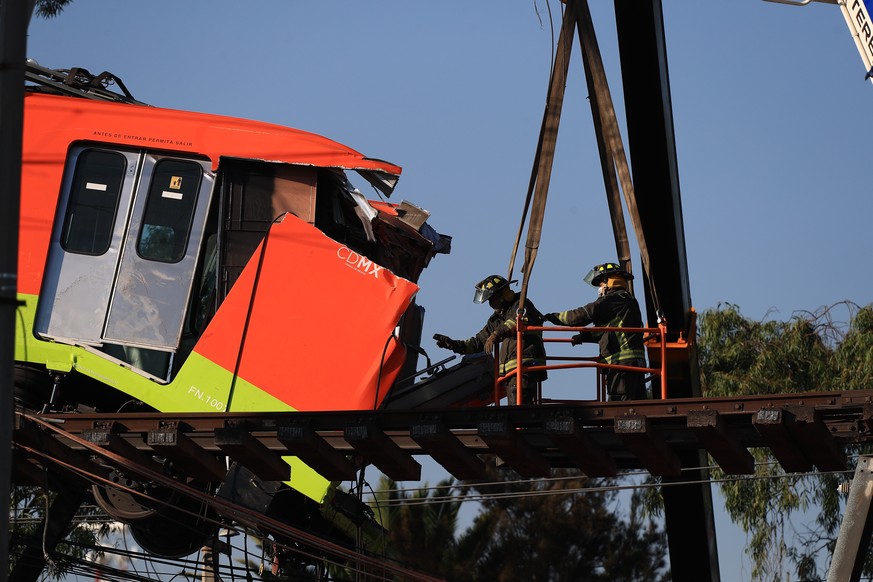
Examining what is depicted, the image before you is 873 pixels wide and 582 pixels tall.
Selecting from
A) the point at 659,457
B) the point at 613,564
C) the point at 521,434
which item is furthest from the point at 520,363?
the point at 613,564

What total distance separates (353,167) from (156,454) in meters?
3.31

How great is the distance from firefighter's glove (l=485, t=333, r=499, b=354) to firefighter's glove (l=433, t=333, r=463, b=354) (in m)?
0.53

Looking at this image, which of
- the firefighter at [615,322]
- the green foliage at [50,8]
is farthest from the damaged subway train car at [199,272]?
the green foliage at [50,8]

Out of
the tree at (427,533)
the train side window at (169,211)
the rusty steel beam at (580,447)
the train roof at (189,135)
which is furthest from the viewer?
the tree at (427,533)

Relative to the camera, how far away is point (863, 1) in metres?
10.7

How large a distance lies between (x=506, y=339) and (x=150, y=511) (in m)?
3.97

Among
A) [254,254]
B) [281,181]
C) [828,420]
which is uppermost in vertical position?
[281,181]

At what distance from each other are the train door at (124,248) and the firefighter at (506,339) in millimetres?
2776

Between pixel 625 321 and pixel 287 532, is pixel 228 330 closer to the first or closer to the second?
pixel 287 532

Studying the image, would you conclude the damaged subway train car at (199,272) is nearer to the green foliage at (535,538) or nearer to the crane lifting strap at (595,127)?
the crane lifting strap at (595,127)

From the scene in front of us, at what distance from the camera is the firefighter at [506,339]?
12.5m

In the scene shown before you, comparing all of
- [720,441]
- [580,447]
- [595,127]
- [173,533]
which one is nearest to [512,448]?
[580,447]

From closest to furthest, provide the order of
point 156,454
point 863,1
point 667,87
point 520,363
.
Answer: point 863,1 < point 520,363 < point 156,454 < point 667,87

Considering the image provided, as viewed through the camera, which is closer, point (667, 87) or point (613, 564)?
point (667, 87)
